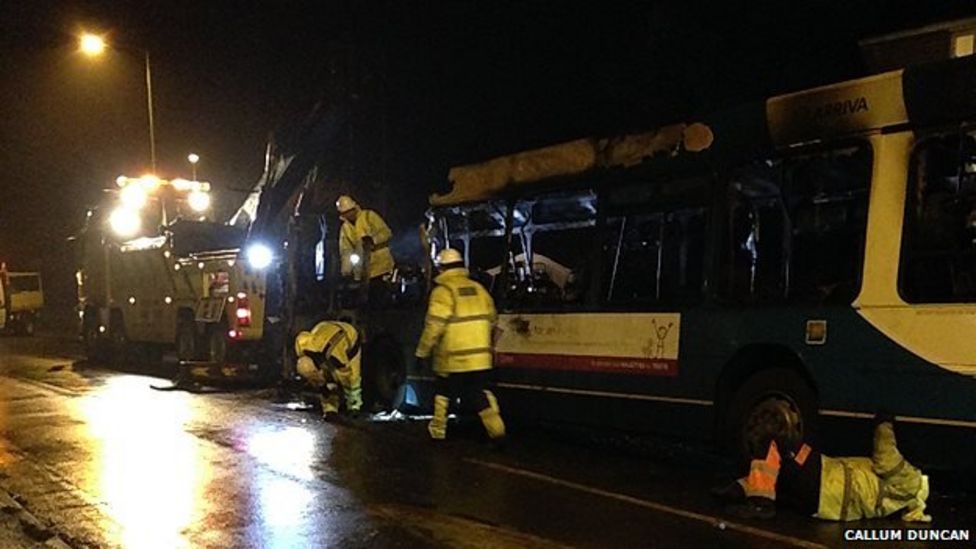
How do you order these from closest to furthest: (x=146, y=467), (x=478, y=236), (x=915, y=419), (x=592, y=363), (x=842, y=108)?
(x=915, y=419) → (x=842, y=108) → (x=146, y=467) → (x=592, y=363) → (x=478, y=236)

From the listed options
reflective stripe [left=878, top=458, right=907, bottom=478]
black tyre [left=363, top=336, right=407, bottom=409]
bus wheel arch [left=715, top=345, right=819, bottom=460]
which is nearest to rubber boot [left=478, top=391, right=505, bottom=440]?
bus wheel arch [left=715, top=345, right=819, bottom=460]

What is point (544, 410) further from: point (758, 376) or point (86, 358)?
point (86, 358)

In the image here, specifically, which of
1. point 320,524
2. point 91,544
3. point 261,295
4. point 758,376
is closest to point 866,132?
point 758,376

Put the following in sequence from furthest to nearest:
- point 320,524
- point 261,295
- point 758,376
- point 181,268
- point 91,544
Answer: point 181,268
point 261,295
point 758,376
point 320,524
point 91,544

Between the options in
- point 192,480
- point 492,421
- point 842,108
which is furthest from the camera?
point 492,421

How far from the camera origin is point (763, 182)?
7.60 m

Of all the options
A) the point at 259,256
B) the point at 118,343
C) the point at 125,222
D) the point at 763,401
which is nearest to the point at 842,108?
the point at 763,401

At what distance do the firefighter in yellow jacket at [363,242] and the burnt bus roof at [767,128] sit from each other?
1.66 meters

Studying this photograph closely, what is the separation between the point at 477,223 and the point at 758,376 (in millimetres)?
4020

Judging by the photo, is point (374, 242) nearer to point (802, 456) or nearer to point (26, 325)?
point (802, 456)

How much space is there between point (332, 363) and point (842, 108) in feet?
20.7

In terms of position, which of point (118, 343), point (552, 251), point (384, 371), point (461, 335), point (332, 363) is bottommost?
point (118, 343)

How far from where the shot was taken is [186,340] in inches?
712

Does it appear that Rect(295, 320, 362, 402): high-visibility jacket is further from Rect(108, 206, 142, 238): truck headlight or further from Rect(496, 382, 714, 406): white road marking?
Rect(108, 206, 142, 238): truck headlight
